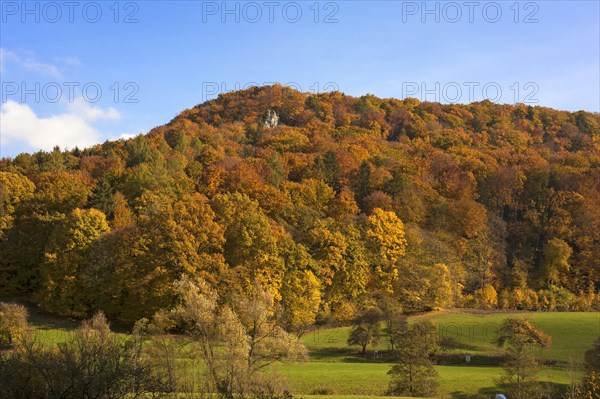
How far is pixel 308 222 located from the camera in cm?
6206

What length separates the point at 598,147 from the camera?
99.4m

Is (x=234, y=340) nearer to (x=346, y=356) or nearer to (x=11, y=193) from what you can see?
(x=346, y=356)

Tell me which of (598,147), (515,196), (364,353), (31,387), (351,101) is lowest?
(364,353)

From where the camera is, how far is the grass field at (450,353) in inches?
1140

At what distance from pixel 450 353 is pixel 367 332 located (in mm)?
6961

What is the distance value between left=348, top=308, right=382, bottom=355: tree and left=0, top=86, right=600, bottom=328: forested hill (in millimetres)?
5691

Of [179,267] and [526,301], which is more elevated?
[179,267]

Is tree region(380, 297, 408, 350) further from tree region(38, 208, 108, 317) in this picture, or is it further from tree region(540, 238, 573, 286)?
tree region(540, 238, 573, 286)

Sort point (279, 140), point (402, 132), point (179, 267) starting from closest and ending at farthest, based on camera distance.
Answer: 1. point (179, 267)
2. point (279, 140)
3. point (402, 132)

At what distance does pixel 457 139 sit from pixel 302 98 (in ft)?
143

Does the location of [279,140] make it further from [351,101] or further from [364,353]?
[364,353]

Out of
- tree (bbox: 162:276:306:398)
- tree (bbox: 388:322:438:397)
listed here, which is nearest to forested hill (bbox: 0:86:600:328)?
tree (bbox: 162:276:306:398)

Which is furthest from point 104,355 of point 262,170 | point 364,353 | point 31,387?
point 262,170

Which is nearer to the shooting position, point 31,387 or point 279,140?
point 31,387
